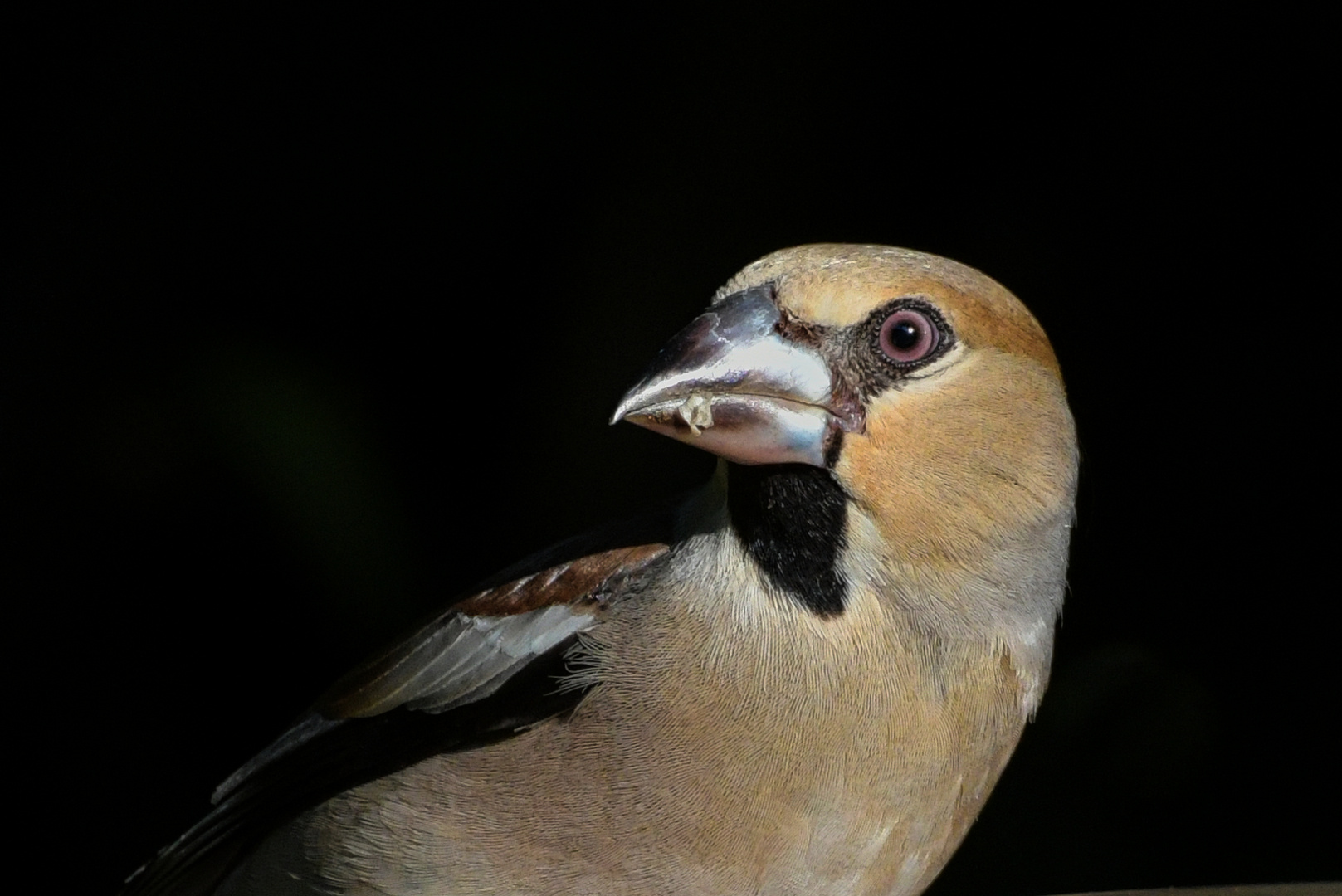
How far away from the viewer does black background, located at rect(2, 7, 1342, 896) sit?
464 centimetres

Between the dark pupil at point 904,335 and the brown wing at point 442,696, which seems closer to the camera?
the dark pupil at point 904,335

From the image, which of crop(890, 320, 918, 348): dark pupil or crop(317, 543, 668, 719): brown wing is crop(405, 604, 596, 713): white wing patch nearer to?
crop(317, 543, 668, 719): brown wing

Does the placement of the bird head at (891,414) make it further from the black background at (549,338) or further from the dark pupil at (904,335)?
the black background at (549,338)

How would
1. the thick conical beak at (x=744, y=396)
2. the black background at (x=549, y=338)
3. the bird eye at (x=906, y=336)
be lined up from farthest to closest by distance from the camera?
the black background at (x=549, y=338) → the bird eye at (x=906, y=336) → the thick conical beak at (x=744, y=396)

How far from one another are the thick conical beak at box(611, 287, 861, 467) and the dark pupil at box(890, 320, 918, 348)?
136 mm

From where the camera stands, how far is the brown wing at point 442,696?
2.70 meters

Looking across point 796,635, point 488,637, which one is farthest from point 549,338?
point 796,635

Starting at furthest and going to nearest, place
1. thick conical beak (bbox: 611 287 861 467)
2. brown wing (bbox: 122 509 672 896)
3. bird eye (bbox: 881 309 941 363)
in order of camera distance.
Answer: brown wing (bbox: 122 509 672 896) → bird eye (bbox: 881 309 941 363) → thick conical beak (bbox: 611 287 861 467)

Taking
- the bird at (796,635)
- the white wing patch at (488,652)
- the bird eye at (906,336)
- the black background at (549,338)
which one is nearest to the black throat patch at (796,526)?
the bird at (796,635)

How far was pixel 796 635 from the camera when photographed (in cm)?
249

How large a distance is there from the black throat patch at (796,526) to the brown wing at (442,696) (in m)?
0.26

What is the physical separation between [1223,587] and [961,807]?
2547 millimetres

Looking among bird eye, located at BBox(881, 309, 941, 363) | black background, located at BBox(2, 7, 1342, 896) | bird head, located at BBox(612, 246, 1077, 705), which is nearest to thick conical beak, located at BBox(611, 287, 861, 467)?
bird head, located at BBox(612, 246, 1077, 705)

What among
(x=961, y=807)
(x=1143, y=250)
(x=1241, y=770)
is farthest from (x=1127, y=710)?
(x=961, y=807)
